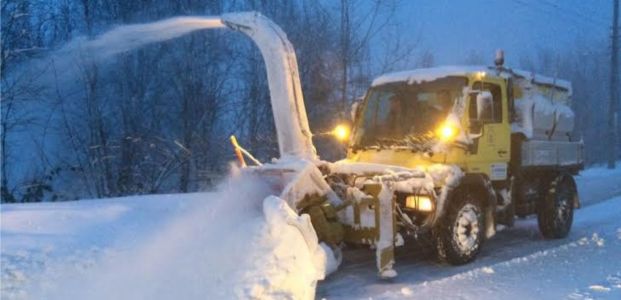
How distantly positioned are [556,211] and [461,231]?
346 centimetres

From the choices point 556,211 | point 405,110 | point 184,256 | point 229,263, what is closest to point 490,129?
point 405,110

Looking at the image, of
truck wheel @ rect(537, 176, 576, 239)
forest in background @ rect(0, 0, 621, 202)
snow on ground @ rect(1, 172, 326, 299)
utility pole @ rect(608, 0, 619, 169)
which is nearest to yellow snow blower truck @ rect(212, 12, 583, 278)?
snow on ground @ rect(1, 172, 326, 299)

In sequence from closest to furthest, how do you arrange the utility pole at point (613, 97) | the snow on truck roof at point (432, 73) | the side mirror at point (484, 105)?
1. the side mirror at point (484, 105)
2. the snow on truck roof at point (432, 73)
3. the utility pole at point (613, 97)

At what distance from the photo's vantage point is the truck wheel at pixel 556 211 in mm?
11148

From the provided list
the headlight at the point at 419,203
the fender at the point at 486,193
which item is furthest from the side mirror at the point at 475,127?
the headlight at the point at 419,203

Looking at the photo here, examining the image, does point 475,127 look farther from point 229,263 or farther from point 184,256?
point 184,256

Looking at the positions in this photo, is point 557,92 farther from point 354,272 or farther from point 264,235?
point 264,235

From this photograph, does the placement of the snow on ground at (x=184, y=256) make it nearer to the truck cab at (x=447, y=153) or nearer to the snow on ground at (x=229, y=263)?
the snow on ground at (x=229, y=263)

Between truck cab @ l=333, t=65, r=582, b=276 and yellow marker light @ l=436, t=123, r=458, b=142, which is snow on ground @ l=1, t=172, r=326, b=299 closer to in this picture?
truck cab @ l=333, t=65, r=582, b=276

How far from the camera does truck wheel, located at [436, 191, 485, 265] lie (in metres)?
8.44

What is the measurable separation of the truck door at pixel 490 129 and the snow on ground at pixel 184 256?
3178 mm

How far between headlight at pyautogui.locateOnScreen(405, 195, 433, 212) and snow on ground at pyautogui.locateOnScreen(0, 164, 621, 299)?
3.03 ft

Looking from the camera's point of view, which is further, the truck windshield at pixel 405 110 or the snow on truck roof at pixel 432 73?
the snow on truck roof at pixel 432 73

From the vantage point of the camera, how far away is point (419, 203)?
812 centimetres
